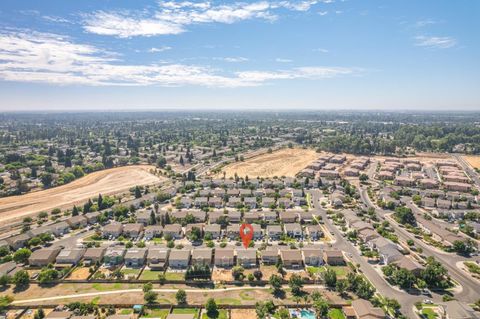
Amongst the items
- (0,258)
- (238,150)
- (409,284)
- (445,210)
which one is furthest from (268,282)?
(238,150)

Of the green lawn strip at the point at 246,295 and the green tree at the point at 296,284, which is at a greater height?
the green tree at the point at 296,284

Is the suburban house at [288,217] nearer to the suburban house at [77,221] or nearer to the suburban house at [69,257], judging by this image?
the suburban house at [69,257]

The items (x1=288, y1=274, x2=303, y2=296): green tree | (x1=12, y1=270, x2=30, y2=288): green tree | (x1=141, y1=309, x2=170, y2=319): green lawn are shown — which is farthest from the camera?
(x1=12, y1=270, x2=30, y2=288): green tree

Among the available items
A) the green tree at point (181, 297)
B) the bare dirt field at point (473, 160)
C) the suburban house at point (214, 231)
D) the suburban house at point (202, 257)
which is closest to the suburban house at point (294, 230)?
the suburban house at point (214, 231)

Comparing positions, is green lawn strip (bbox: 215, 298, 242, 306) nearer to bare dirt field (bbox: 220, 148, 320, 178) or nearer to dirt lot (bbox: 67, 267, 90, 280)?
dirt lot (bbox: 67, 267, 90, 280)

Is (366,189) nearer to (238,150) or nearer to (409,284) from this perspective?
(409,284)

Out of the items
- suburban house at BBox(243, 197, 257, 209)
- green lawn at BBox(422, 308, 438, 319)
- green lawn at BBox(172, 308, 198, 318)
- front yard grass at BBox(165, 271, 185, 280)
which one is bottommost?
green lawn at BBox(422, 308, 438, 319)

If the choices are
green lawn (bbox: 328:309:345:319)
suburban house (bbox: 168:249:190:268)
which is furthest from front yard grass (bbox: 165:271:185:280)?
green lawn (bbox: 328:309:345:319)
